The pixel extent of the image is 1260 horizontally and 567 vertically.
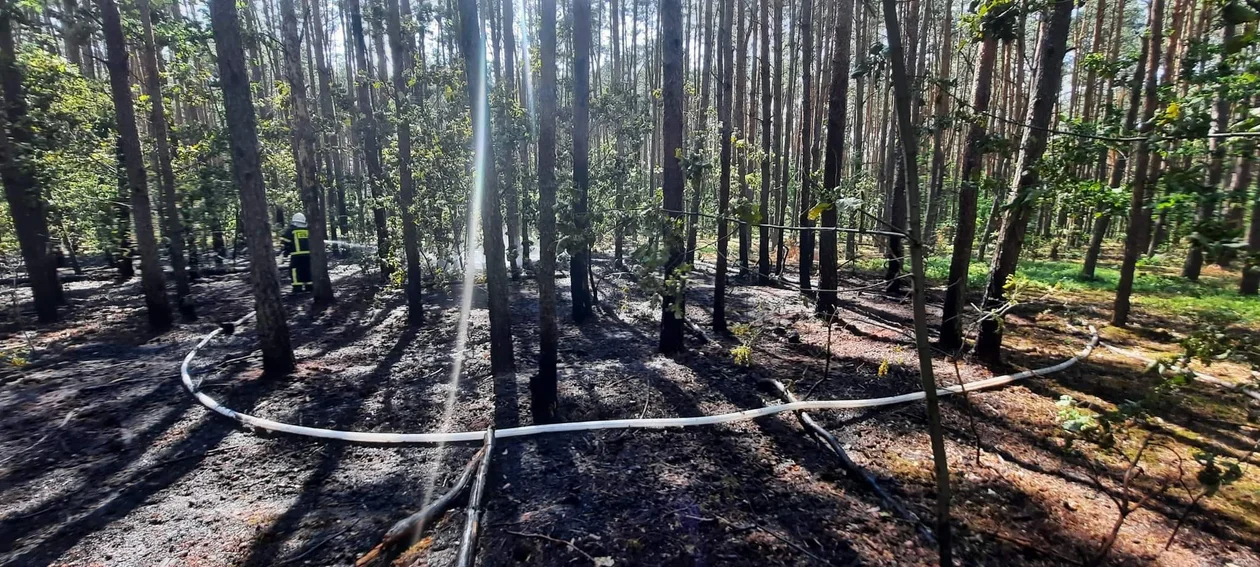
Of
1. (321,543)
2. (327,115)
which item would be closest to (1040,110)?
(321,543)

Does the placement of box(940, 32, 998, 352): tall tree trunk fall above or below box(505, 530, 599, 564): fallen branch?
above

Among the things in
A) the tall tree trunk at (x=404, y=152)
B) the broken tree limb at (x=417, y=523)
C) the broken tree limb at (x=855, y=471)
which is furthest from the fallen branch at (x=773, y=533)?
the tall tree trunk at (x=404, y=152)

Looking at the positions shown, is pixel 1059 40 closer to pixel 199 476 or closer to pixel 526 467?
pixel 526 467

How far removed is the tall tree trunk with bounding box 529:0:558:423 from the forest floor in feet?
1.44

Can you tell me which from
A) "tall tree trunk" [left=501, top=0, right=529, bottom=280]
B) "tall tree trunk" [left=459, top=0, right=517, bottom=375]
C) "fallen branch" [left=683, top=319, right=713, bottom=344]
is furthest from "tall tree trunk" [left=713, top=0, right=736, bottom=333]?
"tall tree trunk" [left=501, top=0, right=529, bottom=280]

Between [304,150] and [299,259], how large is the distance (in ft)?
12.1

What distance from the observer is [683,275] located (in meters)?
3.46

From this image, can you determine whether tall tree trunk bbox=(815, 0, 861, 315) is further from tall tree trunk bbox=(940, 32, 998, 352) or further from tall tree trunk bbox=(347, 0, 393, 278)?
tall tree trunk bbox=(347, 0, 393, 278)

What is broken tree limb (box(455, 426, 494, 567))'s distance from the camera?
10.9 feet

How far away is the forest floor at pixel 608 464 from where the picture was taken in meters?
3.64

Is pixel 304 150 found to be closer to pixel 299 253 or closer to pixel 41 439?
pixel 299 253

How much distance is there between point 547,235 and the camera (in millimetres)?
5305

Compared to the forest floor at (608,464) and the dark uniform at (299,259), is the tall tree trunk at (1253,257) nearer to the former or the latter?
the forest floor at (608,464)

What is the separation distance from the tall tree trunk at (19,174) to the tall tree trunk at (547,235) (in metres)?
9.32
